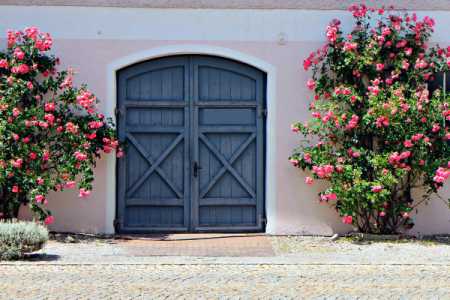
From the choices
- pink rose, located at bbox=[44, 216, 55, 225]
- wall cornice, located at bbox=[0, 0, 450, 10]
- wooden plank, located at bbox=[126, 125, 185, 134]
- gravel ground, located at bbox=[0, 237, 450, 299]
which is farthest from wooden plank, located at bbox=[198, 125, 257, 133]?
pink rose, located at bbox=[44, 216, 55, 225]

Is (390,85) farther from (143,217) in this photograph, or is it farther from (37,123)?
(37,123)

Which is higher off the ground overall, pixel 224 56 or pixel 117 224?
pixel 224 56

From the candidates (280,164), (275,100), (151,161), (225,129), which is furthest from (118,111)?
(280,164)

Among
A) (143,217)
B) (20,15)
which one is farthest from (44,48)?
(143,217)

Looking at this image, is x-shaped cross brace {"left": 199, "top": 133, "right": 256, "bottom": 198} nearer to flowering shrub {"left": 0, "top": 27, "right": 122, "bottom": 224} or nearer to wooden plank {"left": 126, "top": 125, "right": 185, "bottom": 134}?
→ wooden plank {"left": 126, "top": 125, "right": 185, "bottom": 134}

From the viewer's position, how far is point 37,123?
11125 mm

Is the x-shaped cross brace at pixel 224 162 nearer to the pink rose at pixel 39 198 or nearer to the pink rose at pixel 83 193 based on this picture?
the pink rose at pixel 83 193

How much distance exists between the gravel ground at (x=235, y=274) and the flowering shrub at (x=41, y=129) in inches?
39.3

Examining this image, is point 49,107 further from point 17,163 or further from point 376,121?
point 376,121

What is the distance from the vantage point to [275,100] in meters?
11.9

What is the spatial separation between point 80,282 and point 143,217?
12.6 ft

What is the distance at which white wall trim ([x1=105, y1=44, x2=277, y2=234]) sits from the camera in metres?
11.8

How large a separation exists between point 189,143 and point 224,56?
4.64 feet

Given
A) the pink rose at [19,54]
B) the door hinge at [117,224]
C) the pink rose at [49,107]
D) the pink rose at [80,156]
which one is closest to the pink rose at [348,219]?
the door hinge at [117,224]
